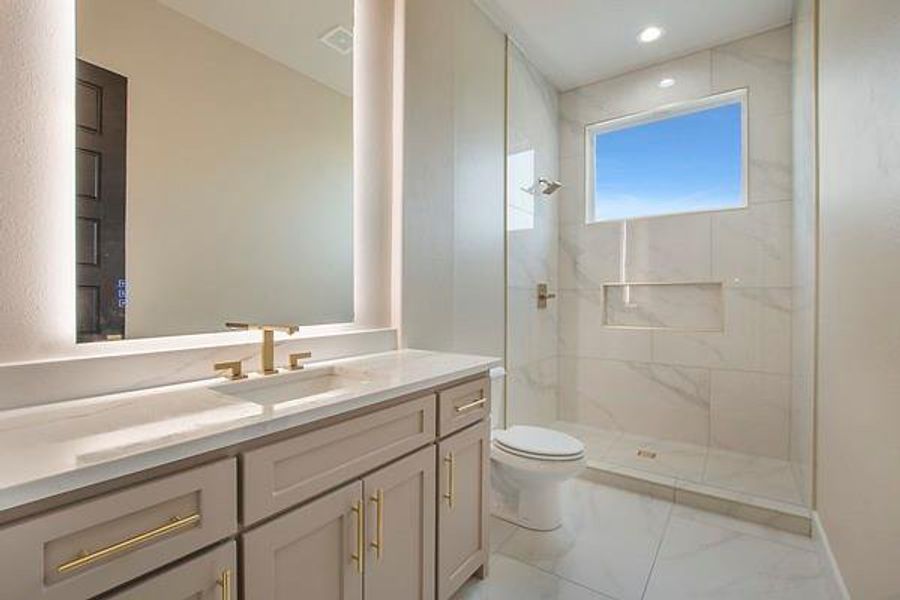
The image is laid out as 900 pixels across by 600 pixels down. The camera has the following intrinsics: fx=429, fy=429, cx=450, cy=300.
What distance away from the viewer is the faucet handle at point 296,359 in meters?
1.45

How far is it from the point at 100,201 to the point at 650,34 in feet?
9.93

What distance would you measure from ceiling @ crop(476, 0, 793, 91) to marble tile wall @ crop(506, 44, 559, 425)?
0.19m

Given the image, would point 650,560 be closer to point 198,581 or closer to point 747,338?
point 747,338

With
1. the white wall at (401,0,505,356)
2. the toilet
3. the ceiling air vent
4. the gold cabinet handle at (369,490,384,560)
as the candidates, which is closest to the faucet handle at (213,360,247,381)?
the gold cabinet handle at (369,490,384,560)

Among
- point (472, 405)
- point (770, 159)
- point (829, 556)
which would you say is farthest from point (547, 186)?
point (829, 556)

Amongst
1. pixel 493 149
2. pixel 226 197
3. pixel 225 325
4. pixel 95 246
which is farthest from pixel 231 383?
pixel 493 149

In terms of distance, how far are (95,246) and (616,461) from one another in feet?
8.98

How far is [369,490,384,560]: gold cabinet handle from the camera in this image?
1.14 m

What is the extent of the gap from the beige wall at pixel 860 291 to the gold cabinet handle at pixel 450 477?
3.85 ft

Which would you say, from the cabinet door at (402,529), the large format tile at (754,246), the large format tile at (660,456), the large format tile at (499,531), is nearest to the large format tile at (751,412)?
the large format tile at (660,456)

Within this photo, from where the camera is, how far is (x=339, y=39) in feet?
5.92

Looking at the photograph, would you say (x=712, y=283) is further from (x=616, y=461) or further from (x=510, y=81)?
(x=510, y=81)

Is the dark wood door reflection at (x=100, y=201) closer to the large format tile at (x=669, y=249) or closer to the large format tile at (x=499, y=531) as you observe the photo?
the large format tile at (x=499, y=531)

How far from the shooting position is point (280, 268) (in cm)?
165
